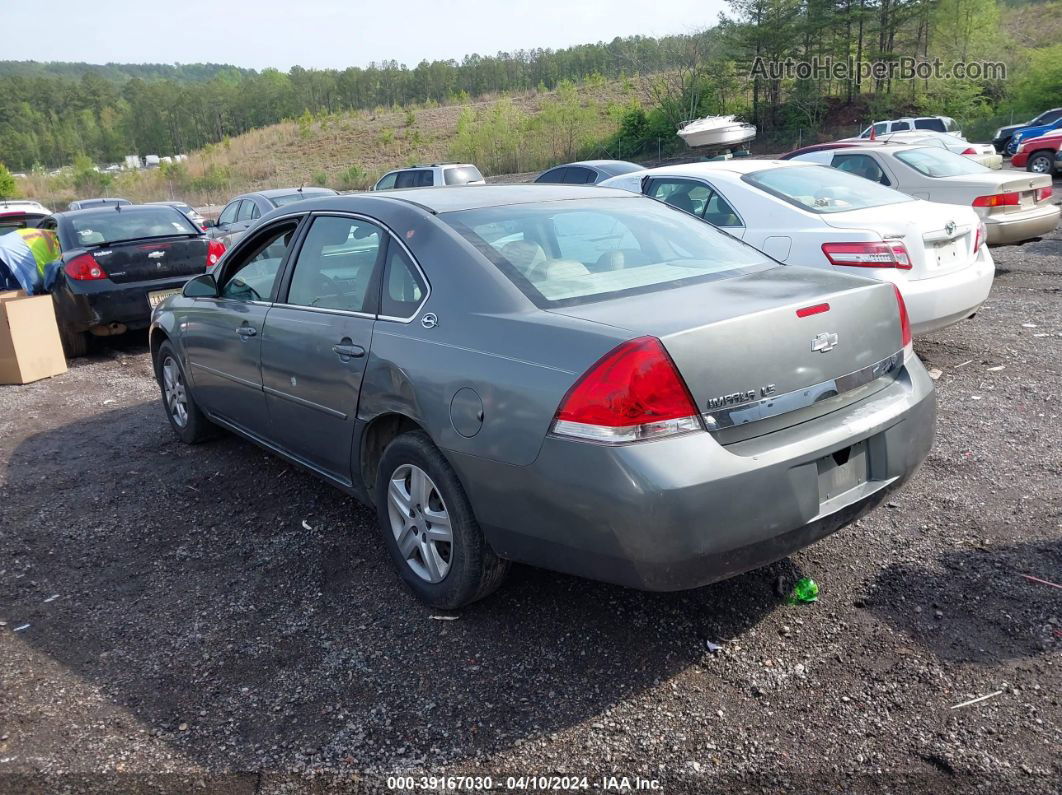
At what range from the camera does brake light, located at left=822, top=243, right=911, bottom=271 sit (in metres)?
5.96

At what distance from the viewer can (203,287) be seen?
5074mm

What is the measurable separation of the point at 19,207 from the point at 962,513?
22507 millimetres

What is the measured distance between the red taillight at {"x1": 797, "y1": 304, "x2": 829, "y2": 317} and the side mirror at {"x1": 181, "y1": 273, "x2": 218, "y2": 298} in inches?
136

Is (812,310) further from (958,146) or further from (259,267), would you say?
(958,146)

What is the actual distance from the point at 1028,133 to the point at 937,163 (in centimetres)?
2275

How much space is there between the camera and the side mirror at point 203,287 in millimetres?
4957

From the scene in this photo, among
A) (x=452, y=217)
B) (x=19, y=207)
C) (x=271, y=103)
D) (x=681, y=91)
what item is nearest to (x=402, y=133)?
(x=681, y=91)

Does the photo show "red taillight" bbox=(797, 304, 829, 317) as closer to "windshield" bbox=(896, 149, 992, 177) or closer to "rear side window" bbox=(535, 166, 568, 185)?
"windshield" bbox=(896, 149, 992, 177)

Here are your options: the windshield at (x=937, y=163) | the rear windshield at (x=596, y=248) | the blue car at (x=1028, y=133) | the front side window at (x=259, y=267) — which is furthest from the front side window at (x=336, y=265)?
the blue car at (x=1028, y=133)

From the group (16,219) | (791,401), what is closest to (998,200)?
(791,401)

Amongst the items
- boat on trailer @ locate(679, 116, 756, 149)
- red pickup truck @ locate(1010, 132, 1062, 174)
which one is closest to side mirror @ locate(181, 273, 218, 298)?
red pickup truck @ locate(1010, 132, 1062, 174)

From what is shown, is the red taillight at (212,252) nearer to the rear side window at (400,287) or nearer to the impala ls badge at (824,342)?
the rear side window at (400,287)

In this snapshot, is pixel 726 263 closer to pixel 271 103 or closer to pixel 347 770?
pixel 347 770

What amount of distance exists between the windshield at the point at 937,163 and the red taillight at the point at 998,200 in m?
0.56
